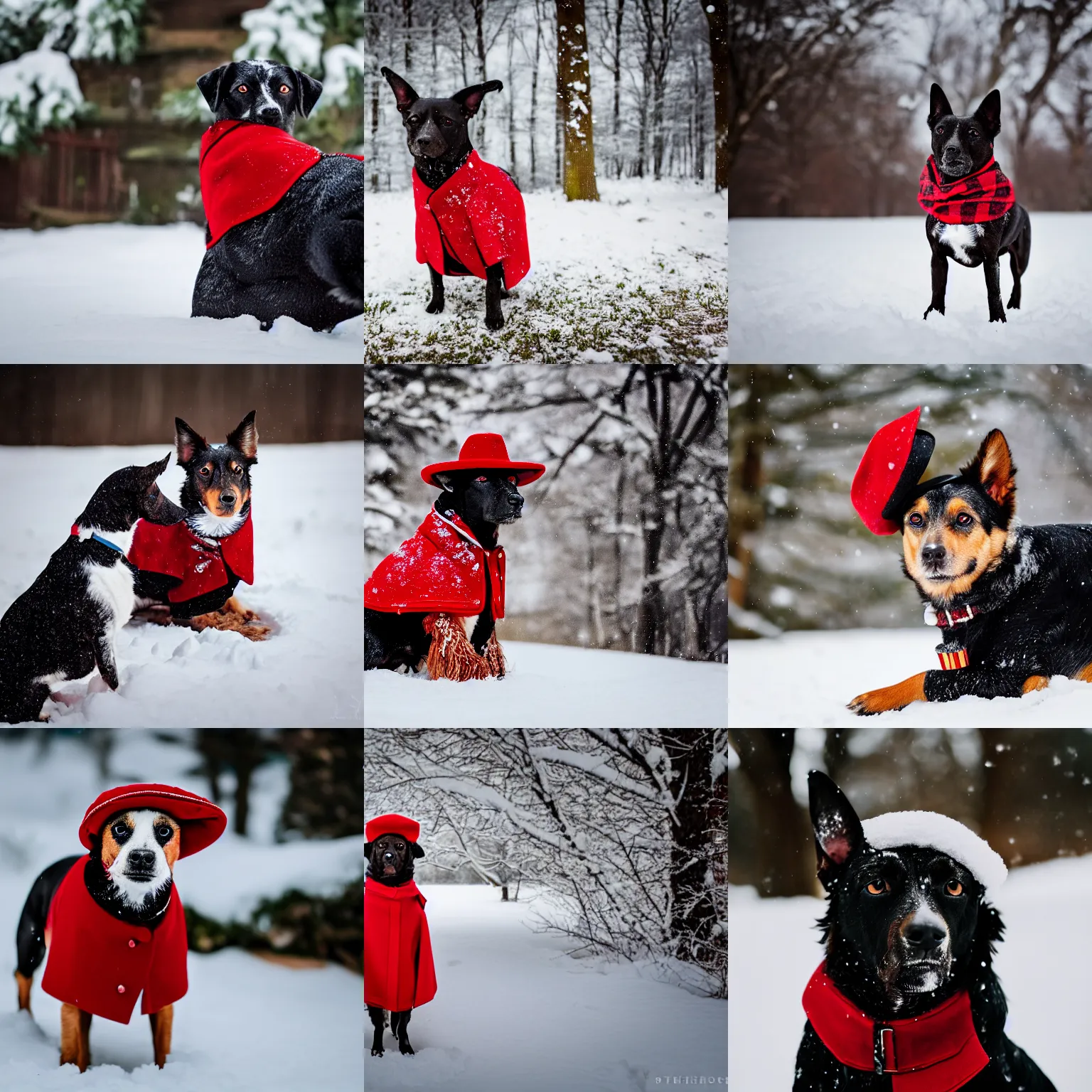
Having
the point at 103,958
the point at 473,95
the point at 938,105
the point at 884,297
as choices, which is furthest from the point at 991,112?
the point at 103,958

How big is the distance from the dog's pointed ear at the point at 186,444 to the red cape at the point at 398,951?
3.72 feet

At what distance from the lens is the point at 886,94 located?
2840 mm

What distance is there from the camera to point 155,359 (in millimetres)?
2824

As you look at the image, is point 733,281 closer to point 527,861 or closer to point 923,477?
point 923,477

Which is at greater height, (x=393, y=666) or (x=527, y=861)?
(x=393, y=666)

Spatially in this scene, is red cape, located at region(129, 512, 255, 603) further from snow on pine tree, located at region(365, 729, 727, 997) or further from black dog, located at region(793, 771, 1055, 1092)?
black dog, located at region(793, 771, 1055, 1092)

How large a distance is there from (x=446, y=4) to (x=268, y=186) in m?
0.63

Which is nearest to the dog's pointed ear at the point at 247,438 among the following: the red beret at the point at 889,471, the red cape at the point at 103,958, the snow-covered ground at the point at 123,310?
the snow-covered ground at the point at 123,310

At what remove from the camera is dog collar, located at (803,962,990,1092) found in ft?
8.07

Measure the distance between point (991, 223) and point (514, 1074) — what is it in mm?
2386

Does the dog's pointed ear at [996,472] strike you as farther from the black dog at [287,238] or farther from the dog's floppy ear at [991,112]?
the black dog at [287,238]

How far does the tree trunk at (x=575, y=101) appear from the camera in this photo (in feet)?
9.20

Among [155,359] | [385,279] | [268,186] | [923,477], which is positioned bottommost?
[923,477]

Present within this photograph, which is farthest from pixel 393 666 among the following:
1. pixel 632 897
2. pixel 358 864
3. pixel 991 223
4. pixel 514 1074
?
pixel 991 223
